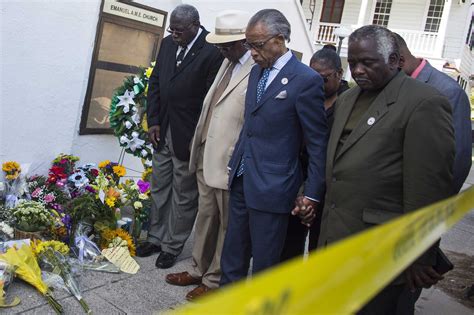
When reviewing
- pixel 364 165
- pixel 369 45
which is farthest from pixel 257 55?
pixel 364 165

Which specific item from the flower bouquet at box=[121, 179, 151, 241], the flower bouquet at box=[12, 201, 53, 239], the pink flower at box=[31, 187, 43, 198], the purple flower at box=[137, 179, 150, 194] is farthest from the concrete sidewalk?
the pink flower at box=[31, 187, 43, 198]

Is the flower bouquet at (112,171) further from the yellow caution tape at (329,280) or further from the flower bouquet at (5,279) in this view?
the yellow caution tape at (329,280)

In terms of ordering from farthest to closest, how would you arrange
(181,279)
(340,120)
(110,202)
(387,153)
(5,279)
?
(110,202), (181,279), (5,279), (340,120), (387,153)

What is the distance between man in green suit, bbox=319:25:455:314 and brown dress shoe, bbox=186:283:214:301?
1411mm

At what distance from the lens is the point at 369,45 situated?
6.73 ft

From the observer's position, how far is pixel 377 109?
2.06m

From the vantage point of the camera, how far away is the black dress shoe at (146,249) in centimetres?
391

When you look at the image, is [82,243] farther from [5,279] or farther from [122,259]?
[5,279]

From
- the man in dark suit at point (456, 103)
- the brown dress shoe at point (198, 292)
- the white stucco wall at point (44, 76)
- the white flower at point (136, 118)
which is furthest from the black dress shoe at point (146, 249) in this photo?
the man in dark suit at point (456, 103)

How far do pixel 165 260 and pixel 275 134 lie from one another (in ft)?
5.69

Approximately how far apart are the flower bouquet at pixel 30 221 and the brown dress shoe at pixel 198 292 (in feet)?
4.28

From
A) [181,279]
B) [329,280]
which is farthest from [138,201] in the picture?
[329,280]

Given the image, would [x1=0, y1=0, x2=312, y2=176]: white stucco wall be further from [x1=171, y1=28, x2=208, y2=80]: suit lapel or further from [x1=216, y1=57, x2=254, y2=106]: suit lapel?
[x1=216, y1=57, x2=254, y2=106]: suit lapel

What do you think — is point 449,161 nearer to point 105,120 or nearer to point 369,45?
point 369,45
